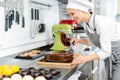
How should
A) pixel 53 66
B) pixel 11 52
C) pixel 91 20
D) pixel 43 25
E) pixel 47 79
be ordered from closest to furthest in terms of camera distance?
pixel 47 79
pixel 53 66
pixel 91 20
pixel 11 52
pixel 43 25

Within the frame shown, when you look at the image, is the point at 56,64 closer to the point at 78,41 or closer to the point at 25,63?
the point at 25,63

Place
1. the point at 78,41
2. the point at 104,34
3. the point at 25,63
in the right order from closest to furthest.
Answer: the point at 104,34 < the point at 25,63 < the point at 78,41

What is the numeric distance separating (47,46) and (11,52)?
795 mm

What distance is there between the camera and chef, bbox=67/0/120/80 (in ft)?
5.49

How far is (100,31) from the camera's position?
1.70 meters

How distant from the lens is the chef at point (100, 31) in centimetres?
167

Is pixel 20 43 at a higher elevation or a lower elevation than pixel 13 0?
lower

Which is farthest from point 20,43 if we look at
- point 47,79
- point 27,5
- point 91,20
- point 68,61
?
point 47,79

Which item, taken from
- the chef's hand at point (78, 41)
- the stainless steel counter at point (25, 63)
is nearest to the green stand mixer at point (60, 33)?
the chef's hand at point (78, 41)

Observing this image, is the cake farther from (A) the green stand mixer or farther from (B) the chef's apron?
(A) the green stand mixer

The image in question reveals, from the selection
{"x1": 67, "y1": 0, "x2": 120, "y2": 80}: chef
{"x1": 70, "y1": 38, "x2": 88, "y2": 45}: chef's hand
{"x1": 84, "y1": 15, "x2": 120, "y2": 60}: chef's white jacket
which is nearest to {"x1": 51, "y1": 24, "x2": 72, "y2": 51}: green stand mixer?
{"x1": 70, "y1": 38, "x2": 88, "y2": 45}: chef's hand

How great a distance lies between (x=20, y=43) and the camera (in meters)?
2.08

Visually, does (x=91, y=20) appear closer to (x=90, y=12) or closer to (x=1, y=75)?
(x=90, y=12)

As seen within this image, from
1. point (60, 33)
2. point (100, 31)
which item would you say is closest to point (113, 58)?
point (100, 31)
